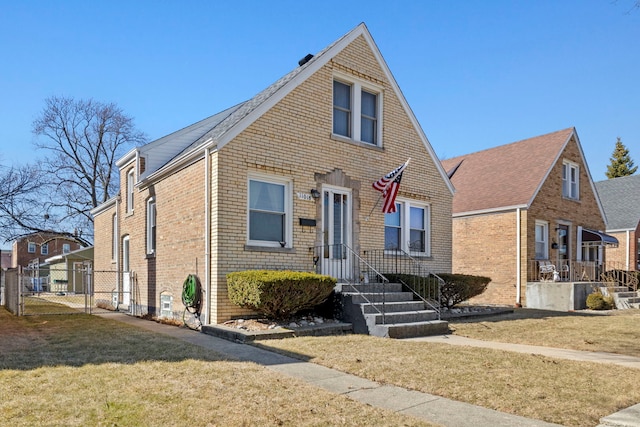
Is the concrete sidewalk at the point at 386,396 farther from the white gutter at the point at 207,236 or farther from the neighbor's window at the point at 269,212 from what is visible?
the neighbor's window at the point at 269,212

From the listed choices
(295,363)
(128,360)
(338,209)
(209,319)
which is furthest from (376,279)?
(128,360)

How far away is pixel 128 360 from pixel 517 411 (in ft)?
16.7

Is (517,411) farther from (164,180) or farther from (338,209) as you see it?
(164,180)

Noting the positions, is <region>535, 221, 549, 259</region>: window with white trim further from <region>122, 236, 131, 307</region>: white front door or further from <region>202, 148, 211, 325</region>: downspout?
<region>122, 236, 131, 307</region>: white front door

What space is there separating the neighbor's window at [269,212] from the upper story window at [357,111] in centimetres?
266

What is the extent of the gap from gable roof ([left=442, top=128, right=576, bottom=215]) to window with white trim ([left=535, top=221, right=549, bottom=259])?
1.78 meters

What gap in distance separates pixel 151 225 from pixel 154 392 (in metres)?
9.70

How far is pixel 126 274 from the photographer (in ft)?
53.0

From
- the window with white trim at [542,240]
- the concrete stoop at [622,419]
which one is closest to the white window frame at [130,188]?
the concrete stoop at [622,419]

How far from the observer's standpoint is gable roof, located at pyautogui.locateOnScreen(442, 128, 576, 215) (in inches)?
776

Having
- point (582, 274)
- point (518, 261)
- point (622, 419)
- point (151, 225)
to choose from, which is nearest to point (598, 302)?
point (518, 261)

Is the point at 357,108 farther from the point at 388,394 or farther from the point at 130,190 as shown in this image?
the point at 388,394

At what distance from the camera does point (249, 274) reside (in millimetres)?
9430

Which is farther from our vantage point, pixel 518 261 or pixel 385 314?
pixel 518 261
